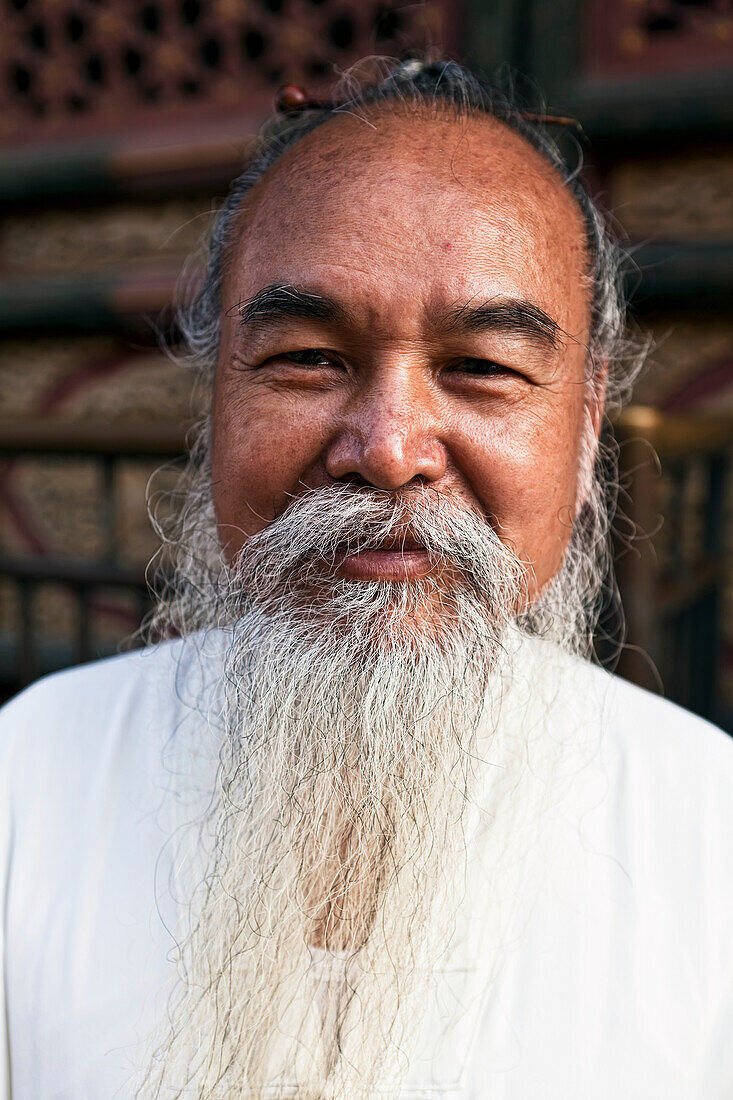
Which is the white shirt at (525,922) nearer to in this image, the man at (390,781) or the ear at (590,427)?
the man at (390,781)

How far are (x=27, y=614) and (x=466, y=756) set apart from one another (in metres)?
1.86

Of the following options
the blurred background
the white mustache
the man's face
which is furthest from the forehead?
the blurred background

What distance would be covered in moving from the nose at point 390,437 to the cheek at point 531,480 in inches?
3.1

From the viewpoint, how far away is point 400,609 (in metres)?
1.15

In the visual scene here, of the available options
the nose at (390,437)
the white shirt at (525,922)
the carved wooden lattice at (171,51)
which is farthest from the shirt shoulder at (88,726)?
the carved wooden lattice at (171,51)

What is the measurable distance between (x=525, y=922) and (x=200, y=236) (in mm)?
1940

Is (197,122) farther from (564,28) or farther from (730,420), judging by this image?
(730,420)

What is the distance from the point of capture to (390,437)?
3.60 ft

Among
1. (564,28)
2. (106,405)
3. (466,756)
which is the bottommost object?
(466,756)

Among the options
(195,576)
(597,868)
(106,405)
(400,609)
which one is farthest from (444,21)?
(597,868)

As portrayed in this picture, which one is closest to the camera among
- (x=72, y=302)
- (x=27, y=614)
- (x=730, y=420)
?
(x=730, y=420)

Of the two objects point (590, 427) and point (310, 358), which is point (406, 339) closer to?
point (310, 358)

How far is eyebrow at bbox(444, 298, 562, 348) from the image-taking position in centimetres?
114

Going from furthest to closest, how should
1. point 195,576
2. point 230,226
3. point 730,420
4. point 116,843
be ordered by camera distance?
point 730,420, point 195,576, point 230,226, point 116,843
